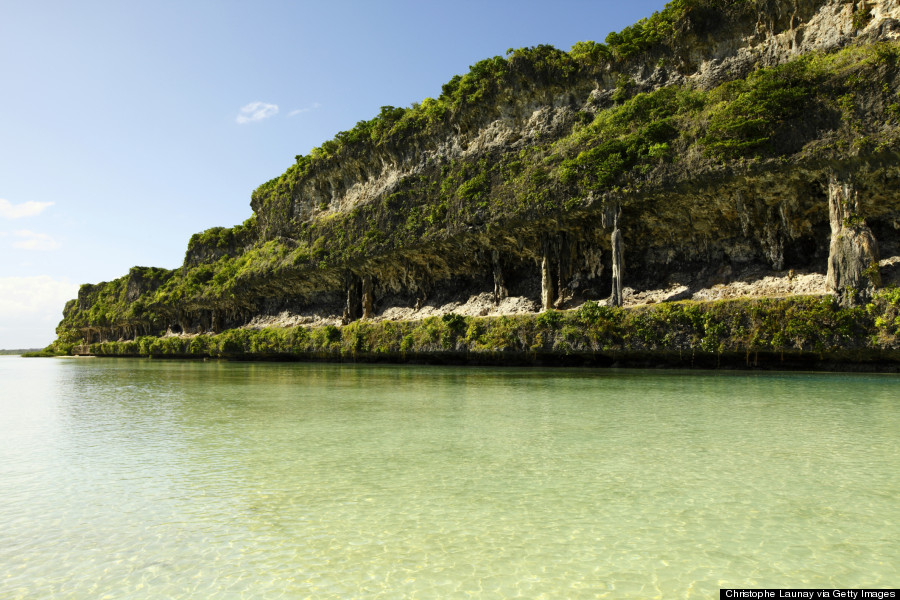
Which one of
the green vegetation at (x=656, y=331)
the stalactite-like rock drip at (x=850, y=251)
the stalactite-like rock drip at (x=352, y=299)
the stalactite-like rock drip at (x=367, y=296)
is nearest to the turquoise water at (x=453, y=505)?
the green vegetation at (x=656, y=331)

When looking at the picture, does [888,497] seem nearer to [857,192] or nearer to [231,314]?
[857,192]

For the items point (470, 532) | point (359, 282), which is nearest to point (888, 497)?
point (470, 532)

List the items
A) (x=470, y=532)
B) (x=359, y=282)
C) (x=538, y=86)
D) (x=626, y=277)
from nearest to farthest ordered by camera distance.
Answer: (x=470, y=532) → (x=626, y=277) → (x=538, y=86) → (x=359, y=282)

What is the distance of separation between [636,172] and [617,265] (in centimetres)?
543

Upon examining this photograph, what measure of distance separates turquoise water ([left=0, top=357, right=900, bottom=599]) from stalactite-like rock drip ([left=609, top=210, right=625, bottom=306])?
1877 centimetres

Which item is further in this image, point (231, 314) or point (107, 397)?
point (231, 314)

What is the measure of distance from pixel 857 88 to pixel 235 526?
31221 mm

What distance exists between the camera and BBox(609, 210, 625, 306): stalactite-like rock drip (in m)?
30.5

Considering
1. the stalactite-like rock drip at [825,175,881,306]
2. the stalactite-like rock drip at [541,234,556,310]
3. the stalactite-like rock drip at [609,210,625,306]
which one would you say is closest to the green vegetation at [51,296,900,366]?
the stalactite-like rock drip at [825,175,881,306]

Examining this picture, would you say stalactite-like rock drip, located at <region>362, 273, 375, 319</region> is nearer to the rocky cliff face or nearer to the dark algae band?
the rocky cliff face

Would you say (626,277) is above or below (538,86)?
below

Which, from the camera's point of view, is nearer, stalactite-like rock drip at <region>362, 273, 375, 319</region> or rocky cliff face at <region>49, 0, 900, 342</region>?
rocky cliff face at <region>49, 0, 900, 342</region>

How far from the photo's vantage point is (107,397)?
692 inches

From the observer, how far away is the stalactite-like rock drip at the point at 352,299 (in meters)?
50.9
